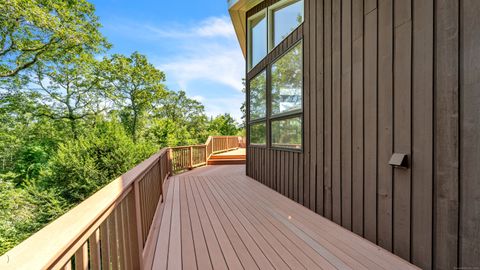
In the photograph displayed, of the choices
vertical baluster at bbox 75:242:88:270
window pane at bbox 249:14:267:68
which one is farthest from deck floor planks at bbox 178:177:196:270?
window pane at bbox 249:14:267:68

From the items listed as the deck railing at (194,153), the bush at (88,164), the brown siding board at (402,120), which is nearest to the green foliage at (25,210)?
Answer: the bush at (88,164)

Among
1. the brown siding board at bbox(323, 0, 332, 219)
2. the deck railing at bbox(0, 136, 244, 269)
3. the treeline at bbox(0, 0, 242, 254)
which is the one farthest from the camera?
the treeline at bbox(0, 0, 242, 254)

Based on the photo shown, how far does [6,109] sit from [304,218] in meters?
14.8

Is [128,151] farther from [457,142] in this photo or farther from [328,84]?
[457,142]

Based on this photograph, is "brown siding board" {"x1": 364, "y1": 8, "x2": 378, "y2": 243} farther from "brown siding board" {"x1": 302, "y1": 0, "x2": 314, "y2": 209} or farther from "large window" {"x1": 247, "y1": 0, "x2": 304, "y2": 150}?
"large window" {"x1": 247, "y1": 0, "x2": 304, "y2": 150}

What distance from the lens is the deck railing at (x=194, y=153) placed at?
25.6ft

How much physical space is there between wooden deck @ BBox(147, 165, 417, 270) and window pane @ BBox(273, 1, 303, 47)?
2.98 m

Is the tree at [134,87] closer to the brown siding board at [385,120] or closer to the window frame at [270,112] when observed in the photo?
the window frame at [270,112]

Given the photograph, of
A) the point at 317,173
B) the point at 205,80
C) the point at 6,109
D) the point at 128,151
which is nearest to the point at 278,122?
the point at 317,173

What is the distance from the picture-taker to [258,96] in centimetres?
570

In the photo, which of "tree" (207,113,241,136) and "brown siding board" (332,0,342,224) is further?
"tree" (207,113,241,136)

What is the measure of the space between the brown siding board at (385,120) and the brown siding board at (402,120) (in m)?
→ 0.05

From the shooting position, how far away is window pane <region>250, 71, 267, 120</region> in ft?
17.4

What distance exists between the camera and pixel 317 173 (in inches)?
130
